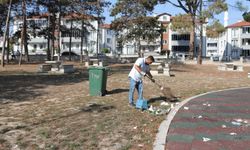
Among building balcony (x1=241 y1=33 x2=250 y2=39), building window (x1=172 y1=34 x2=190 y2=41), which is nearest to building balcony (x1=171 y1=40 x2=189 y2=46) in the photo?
building window (x1=172 y1=34 x2=190 y2=41)

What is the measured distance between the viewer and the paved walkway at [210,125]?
7.94 meters

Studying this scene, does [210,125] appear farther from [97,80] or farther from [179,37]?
[179,37]

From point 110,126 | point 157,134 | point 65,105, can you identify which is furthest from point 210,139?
point 65,105

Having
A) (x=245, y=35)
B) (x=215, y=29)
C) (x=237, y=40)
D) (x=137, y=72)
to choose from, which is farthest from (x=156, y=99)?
(x=237, y=40)

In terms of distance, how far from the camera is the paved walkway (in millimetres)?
7936

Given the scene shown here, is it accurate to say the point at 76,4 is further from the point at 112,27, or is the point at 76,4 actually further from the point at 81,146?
the point at 81,146

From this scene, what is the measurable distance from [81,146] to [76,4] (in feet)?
122

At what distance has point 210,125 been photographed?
9.84 m

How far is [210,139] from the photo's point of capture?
8.34m

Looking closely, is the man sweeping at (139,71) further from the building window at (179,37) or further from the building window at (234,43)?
the building window at (234,43)

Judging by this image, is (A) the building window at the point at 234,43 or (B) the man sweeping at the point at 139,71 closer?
(B) the man sweeping at the point at 139,71

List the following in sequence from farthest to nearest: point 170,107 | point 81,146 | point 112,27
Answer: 1. point 112,27
2. point 170,107
3. point 81,146

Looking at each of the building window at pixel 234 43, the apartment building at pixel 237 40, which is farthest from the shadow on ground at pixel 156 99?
the building window at pixel 234 43

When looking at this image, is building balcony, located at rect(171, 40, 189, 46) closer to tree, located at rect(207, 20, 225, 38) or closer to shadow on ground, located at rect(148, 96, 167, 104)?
tree, located at rect(207, 20, 225, 38)
